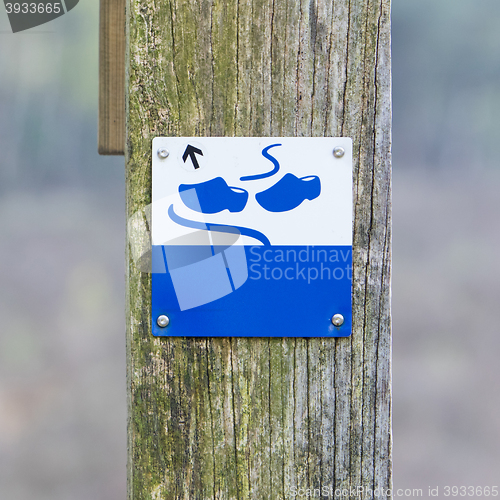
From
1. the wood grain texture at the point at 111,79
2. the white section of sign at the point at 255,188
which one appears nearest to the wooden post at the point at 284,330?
the white section of sign at the point at 255,188

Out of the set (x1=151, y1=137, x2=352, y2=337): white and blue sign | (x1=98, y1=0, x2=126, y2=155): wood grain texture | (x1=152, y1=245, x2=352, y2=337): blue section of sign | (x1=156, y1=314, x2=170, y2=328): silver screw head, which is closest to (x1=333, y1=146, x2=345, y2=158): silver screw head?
(x1=151, y1=137, x2=352, y2=337): white and blue sign

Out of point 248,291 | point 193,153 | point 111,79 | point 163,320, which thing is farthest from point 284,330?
point 111,79

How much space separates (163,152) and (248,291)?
0.24 meters

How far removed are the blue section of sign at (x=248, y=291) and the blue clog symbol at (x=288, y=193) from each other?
2.6 inches

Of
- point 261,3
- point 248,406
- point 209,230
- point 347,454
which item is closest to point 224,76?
point 261,3

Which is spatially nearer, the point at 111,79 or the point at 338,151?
the point at 338,151

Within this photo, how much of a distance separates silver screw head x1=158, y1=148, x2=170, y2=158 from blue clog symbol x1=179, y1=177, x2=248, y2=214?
0.17ft

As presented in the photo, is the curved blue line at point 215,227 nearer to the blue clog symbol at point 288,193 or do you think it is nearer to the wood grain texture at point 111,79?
the blue clog symbol at point 288,193

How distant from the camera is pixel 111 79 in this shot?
103cm

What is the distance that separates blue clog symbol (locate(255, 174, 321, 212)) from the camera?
721 millimetres

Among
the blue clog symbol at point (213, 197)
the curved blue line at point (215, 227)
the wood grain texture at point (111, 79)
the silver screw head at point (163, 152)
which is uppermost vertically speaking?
the wood grain texture at point (111, 79)

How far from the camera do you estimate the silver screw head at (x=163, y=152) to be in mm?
718

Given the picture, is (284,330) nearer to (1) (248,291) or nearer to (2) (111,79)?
(1) (248,291)

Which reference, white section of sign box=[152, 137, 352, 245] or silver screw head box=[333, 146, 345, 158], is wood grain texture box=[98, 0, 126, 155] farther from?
silver screw head box=[333, 146, 345, 158]
